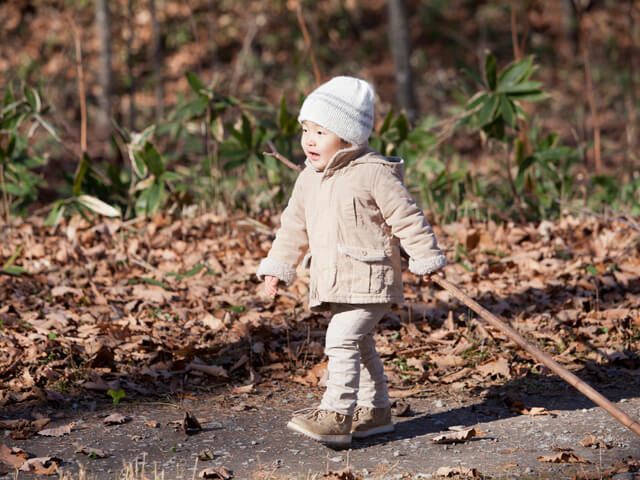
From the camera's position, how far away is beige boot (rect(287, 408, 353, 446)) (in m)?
3.20

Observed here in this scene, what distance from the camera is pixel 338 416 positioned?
3.22 metres

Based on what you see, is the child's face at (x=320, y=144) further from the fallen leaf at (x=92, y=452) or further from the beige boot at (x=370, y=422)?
the fallen leaf at (x=92, y=452)

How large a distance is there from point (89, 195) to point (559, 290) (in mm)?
→ 3783

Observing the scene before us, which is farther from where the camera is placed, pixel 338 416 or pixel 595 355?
pixel 595 355

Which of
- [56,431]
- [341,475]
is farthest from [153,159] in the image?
[341,475]

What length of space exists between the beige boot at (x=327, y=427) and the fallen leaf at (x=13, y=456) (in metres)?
1.09

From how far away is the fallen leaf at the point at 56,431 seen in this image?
11.0 feet

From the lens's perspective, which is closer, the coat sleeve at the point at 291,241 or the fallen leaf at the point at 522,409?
the coat sleeve at the point at 291,241

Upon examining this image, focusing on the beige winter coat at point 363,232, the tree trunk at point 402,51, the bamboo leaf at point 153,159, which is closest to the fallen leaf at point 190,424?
the beige winter coat at point 363,232

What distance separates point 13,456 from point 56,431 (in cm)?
34

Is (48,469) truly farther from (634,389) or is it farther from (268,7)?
(268,7)

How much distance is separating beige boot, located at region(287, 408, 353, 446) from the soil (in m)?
0.06

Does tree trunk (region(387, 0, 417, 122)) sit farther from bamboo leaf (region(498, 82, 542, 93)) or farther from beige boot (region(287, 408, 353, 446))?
beige boot (region(287, 408, 353, 446))

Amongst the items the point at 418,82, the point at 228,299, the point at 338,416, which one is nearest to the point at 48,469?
the point at 338,416
